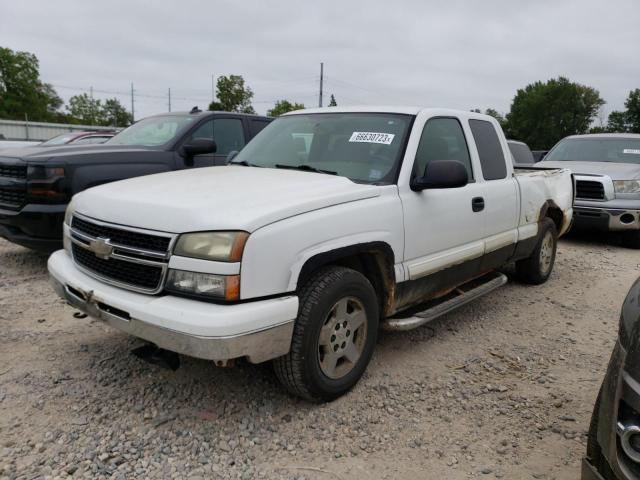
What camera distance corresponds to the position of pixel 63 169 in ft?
16.7

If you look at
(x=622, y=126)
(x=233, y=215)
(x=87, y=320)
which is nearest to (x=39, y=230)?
(x=87, y=320)

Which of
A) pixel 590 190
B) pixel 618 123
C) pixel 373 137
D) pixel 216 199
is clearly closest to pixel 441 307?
pixel 373 137

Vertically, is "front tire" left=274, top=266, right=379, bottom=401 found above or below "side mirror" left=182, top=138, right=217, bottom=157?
below

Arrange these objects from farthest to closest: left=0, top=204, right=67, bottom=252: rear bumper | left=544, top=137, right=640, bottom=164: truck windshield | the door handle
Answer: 1. left=544, top=137, right=640, bottom=164: truck windshield
2. left=0, top=204, right=67, bottom=252: rear bumper
3. the door handle

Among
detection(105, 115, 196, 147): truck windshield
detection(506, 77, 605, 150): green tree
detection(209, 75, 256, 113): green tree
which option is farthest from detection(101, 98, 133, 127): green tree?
detection(105, 115, 196, 147): truck windshield

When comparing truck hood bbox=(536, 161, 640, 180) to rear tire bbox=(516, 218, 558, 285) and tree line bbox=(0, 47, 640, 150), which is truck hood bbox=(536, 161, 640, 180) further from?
tree line bbox=(0, 47, 640, 150)

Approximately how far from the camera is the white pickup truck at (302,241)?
253 centimetres

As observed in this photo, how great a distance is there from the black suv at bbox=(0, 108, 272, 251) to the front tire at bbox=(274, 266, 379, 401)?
308 cm

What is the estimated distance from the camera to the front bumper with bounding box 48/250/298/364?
7.95ft

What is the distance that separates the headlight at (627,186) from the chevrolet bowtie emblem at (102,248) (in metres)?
7.83

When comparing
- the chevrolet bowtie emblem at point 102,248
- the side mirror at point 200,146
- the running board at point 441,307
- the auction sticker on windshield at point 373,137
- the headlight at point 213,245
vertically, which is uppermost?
the auction sticker on windshield at point 373,137

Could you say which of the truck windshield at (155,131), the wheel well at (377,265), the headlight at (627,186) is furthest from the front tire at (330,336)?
the headlight at (627,186)

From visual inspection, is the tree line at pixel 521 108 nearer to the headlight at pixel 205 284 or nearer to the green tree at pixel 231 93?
the green tree at pixel 231 93

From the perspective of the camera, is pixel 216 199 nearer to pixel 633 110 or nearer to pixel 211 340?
pixel 211 340
